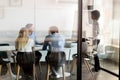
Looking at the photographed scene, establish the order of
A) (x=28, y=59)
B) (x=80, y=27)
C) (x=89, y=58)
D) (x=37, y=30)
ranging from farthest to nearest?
1. (x=37, y=30)
2. (x=89, y=58)
3. (x=28, y=59)
4. (x=80, y=27)

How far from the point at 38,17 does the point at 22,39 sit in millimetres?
818

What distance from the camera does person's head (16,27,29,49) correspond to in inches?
182

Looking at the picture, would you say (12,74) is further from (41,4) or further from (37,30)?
(41,4)

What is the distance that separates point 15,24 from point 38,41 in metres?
0.68

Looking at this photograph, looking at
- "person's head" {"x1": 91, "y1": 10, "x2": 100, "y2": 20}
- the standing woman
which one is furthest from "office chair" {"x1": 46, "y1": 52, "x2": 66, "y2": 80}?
"person's head" {"x1": 91, "y1": 10, "x2": 100, "y2": 20}

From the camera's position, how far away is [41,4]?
520 centimetres

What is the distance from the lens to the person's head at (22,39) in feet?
15.2

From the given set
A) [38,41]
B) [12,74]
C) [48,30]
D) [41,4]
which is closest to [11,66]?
[12,74]

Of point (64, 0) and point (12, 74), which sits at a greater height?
point (64, 0)

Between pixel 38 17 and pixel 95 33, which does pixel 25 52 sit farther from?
pixel 95 33

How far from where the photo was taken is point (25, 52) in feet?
14.8

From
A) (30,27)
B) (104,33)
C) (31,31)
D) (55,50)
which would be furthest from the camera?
(104,33)

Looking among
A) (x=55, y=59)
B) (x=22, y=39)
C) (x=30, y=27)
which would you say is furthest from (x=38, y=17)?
(x=55, y=59)

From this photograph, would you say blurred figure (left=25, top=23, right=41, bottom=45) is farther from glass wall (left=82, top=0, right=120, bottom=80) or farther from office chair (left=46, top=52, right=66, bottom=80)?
glass wall (left=82, top=0, right=120, bottom=80)
